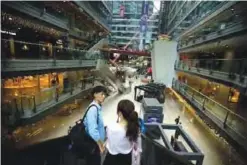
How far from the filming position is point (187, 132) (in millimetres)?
9289

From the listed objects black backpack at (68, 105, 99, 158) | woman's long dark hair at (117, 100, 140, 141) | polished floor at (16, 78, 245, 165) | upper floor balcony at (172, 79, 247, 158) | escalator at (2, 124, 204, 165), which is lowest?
polished floor at (16, 78, 245, 165)

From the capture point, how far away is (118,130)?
251cm

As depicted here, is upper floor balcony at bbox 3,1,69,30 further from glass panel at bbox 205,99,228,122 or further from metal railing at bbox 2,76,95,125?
glass panel at bbox 205,99,228,122

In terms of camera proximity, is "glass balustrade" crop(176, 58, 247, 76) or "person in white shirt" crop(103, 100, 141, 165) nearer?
"person in white shirt" crop(103, 100, 141, 165)

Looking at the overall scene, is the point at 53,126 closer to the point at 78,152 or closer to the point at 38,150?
the point at 38,150

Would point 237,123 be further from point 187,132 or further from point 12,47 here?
point 12,47

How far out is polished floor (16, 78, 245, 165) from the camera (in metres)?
7.12

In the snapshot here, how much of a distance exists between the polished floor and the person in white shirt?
15.9ft

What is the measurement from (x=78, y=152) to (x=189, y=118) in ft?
32.7

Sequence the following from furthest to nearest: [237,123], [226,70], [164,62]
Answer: [164,62] → [226,70] → [237,123]

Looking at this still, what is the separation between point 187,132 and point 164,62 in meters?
14.9

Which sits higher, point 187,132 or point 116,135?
point 116,135

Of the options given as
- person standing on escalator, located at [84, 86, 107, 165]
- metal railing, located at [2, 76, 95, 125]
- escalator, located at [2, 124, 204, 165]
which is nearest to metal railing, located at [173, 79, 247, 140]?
escalator, located at [2, 124, 204, 165]

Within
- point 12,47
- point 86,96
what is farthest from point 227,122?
point 86,96
